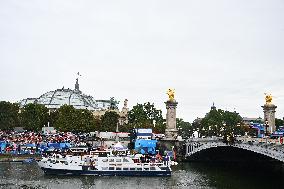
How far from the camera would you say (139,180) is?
65938 millimetres

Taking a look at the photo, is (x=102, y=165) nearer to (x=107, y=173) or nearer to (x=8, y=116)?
(x=107, y=173)

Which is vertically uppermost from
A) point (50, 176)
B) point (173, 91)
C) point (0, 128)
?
point (173, 91)

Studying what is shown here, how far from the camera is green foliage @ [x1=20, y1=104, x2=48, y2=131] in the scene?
442ft

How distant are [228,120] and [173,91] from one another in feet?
266

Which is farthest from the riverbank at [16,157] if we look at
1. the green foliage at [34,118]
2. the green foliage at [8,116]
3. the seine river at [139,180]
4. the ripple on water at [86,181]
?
the green foliage at [34,118]

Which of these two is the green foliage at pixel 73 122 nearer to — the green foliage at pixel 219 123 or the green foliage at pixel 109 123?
the green foliage at pixel 109 123

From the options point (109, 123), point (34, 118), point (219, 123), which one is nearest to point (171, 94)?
point (109, 123)

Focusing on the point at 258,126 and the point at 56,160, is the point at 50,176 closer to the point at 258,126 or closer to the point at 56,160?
the point at 56,160

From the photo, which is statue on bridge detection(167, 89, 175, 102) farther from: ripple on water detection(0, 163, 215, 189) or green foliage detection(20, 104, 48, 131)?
green foliage detection(20, 104, 48, 131)

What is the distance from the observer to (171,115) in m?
109

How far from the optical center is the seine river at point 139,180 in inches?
2303

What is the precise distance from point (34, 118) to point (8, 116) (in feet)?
27.5

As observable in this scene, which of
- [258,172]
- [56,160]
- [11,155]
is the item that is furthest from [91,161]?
[258,172]

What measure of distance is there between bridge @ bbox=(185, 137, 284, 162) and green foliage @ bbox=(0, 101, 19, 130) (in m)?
57.2
